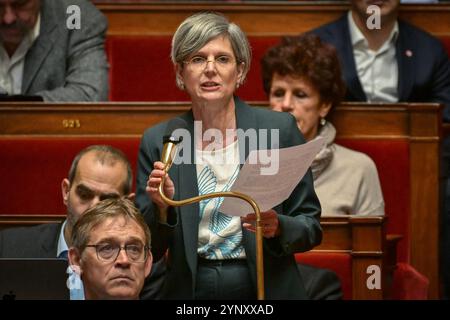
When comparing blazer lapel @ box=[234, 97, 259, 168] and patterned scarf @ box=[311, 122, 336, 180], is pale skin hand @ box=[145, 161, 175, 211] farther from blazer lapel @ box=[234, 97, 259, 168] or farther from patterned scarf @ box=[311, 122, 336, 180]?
patterned scarf @ box=[311, 122, 336, 180]

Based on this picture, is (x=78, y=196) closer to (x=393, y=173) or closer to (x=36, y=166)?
(x=36, y=166)

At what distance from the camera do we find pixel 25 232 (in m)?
1.43

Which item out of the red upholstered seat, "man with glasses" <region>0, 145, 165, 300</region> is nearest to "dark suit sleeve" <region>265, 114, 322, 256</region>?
"man with glasses" <region>0, 145, 165, 300</region>

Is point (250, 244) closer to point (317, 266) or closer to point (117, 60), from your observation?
point (317, 266)

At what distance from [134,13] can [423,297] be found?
0.68 metres

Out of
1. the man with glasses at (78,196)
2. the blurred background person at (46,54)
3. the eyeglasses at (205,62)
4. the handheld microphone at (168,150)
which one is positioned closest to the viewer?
the handheld microphone at (168,150)

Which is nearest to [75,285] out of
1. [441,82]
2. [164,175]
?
[164,175]

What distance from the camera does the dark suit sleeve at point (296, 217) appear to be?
3.78ft

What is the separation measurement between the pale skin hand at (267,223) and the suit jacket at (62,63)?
64 centimetres

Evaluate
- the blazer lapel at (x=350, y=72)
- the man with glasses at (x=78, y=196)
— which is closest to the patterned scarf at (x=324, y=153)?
the blazer lapel at (x=350, y=72)

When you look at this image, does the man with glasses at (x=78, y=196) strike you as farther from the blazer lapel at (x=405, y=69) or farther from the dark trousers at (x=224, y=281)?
the blazer lapel at (x=405, y=69)

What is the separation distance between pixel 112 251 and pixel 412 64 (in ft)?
2.51

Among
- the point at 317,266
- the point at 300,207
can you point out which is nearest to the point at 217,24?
the point at 300,207

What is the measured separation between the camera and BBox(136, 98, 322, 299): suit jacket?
1167mm
